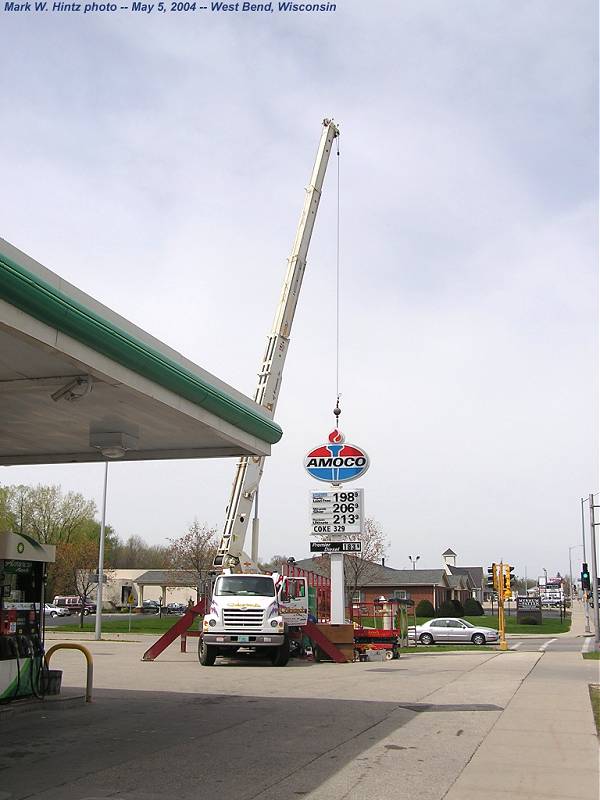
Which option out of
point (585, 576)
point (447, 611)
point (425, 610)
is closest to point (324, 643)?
point (585, 576)

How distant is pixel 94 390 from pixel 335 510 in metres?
16.7

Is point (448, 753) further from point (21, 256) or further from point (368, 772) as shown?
point (21, 256)

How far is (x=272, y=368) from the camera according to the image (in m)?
29.9

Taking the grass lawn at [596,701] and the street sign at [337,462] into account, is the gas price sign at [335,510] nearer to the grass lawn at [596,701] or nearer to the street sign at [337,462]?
the street sign at [337,462]

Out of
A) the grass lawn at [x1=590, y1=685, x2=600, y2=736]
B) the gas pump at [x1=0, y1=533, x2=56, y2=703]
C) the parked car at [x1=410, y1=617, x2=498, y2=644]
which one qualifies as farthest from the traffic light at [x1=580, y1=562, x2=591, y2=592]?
the gas pump at [x1=0, y1=533, x2=56, y2=703]

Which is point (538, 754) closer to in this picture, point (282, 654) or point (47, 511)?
point (282, 654)

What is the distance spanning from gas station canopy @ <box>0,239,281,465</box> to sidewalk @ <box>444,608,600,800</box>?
552 cm

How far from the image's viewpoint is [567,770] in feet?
29.7

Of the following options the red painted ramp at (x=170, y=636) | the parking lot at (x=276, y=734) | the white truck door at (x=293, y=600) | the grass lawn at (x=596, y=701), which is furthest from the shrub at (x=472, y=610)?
the grass lawn at (x=596, y=701)

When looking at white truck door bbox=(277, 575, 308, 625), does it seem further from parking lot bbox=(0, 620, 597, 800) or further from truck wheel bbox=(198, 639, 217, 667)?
parking lot bbox=(0, 620, 597, 800)

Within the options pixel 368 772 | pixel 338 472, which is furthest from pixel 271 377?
pixel 368 772

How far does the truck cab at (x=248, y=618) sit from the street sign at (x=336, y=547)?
9.28 ft

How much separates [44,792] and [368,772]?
3.23m

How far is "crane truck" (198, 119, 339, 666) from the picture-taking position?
2303cm
